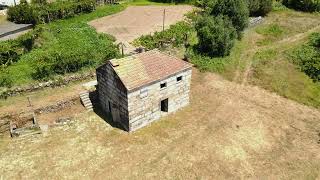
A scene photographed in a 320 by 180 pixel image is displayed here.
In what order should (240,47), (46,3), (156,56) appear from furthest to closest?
(46,3) → (240,47) → (156,56)

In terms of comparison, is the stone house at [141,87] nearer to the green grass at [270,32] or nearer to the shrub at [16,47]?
the shrub at [16,47]

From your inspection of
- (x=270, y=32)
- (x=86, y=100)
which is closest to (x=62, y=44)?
(x=86, y=100)

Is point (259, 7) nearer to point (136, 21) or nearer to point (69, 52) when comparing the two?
point (136, 21)

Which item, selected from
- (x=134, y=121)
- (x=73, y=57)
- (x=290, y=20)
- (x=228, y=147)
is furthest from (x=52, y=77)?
(x=290, y=20)

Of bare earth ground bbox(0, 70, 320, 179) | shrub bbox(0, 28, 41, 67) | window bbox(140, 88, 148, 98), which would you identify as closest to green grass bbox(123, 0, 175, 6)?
shrub bbox(0, 28, 41, 67)

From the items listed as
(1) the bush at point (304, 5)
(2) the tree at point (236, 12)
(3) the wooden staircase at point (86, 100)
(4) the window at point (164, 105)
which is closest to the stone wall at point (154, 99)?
(4) the window at point (164, 105)

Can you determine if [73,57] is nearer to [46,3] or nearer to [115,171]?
[115,171]
